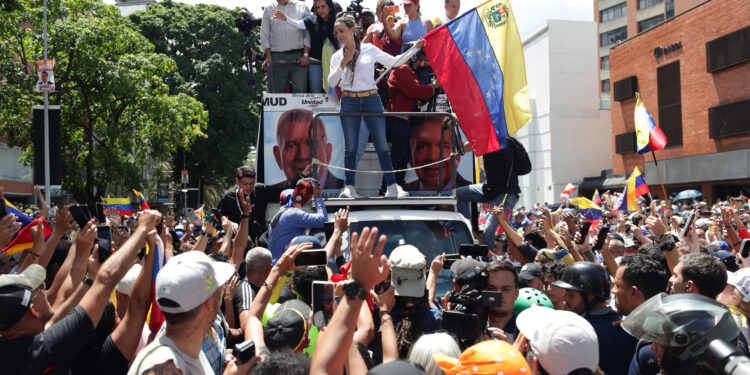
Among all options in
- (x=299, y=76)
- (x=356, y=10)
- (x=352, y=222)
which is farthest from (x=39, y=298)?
(x=356, y=10)

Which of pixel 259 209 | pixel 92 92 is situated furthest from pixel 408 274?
pixel 92 92

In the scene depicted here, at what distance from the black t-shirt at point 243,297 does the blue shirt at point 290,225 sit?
1.50 m

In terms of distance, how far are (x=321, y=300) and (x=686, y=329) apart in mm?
1467

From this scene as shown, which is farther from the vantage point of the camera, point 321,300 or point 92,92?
point 92,92

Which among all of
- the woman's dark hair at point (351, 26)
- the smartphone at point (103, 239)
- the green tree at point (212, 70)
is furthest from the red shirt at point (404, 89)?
the green tree at point (212, 70)

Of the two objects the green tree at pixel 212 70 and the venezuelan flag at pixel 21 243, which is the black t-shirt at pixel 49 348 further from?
the green tree at pixel 212 70

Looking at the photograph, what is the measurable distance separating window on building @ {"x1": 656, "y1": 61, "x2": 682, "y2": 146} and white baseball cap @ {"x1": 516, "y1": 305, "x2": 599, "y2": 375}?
128 feet

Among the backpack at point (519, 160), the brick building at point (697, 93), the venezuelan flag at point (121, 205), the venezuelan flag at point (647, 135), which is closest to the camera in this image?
the backpack at point (519, 160)

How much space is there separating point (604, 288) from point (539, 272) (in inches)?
54.4

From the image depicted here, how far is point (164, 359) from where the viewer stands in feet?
8.13

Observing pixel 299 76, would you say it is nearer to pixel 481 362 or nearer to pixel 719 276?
pixel 719 276

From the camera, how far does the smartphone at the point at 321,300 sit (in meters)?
Answer: 2.71

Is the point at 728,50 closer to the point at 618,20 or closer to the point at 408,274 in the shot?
the point at 618,20

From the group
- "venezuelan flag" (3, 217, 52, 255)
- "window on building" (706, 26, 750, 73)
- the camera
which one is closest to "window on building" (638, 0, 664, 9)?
"window on building" (706, 26, 750, 73)
